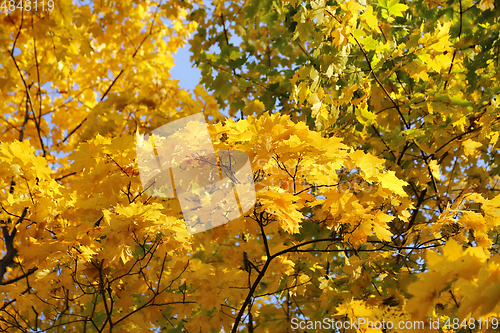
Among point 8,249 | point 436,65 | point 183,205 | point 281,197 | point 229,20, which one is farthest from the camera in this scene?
point 229,20

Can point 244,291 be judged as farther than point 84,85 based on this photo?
No

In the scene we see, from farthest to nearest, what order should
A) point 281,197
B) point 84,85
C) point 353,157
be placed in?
point 84,85 → point 353,157 → point 281,197

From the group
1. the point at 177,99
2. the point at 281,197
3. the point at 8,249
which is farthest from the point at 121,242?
the point at 177,99

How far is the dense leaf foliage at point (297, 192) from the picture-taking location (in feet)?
5.53

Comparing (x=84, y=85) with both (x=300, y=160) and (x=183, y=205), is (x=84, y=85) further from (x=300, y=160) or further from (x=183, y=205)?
(x=300, y=160)

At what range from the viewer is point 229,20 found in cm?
462

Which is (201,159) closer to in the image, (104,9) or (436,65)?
(436,65)

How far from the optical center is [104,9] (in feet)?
16.0

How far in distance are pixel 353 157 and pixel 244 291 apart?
5.10 feet

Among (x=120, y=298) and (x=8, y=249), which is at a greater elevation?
(x=8, y=249)

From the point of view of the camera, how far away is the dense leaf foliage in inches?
66.4

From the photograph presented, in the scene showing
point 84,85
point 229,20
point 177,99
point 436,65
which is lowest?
point 436,65

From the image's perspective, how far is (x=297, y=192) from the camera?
1.88m

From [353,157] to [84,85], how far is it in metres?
5.28
